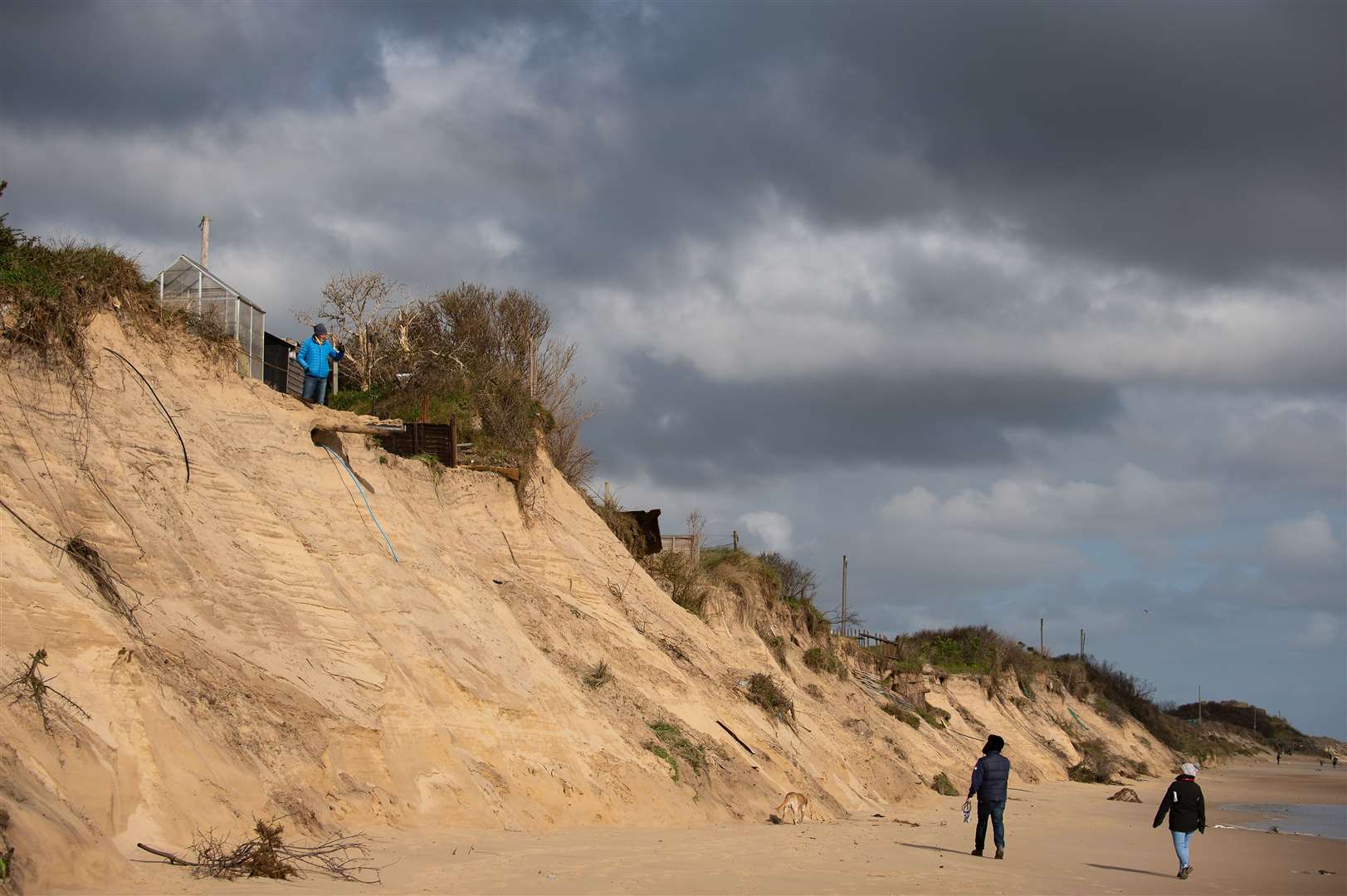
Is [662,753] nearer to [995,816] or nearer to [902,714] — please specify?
[995,816]

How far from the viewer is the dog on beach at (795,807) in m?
16.8

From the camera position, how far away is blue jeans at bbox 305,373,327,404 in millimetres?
18938

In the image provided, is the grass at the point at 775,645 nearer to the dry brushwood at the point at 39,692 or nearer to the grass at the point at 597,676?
the grass at the point at 597,676

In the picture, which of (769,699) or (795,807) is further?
(769,699)

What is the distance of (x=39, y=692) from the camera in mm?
9766

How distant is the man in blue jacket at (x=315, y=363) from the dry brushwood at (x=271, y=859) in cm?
950

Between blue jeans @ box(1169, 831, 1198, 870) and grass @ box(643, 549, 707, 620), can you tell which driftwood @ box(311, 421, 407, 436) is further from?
blue jeans @ box(1169, 831, 1198, 870)

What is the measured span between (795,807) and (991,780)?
4.00 m

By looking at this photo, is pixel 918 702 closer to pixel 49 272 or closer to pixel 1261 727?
pixel 49 272

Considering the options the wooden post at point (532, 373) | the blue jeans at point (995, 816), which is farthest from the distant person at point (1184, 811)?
the wooden post at point (532, 373)

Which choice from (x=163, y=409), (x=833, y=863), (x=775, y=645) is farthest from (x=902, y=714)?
(x=163, y=409)

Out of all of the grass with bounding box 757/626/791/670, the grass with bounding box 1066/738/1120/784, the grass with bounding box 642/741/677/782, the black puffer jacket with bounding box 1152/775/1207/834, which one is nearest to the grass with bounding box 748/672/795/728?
the grass with bounding box 642/741/677/782

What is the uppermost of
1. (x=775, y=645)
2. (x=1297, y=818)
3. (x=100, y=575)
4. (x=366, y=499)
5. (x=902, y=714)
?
(x=366, y=499)

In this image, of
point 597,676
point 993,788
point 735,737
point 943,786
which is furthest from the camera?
point 943,786
